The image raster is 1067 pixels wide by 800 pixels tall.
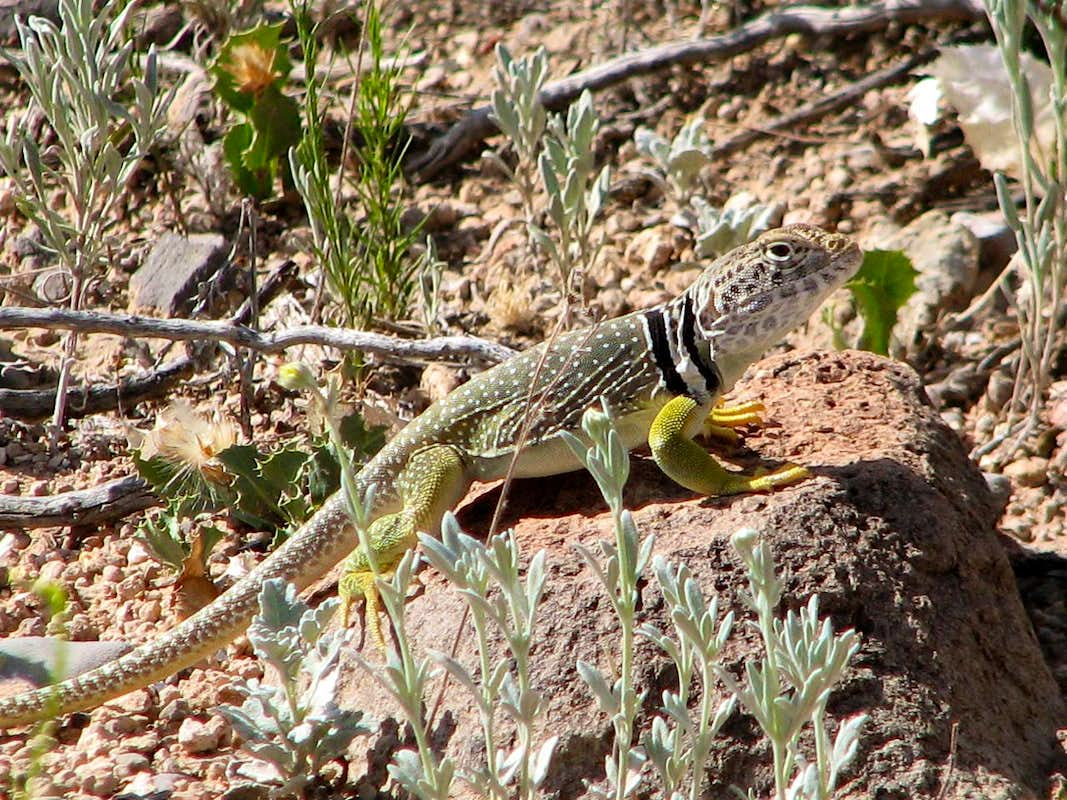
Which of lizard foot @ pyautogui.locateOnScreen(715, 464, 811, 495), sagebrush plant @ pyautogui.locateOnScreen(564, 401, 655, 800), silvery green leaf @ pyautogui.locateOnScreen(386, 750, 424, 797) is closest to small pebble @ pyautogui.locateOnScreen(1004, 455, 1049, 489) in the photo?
lizard foot @ pyautogui.locateOnScreen(715, 464, 811, 495)

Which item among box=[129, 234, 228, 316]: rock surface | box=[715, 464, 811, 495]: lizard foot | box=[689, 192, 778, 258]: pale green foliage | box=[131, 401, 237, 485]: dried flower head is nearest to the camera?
box=[715, 464, 811, 495]: lizard foot

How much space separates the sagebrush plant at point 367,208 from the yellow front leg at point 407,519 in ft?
5.07

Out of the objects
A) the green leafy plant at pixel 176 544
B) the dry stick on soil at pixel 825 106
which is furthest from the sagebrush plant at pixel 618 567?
the dry stick on soil at pixel 825 106

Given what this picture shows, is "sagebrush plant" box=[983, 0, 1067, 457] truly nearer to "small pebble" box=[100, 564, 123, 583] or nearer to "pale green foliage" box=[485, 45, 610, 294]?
"pale green foliage" box=[485, 45, 610, 294]

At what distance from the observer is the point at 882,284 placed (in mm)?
5703

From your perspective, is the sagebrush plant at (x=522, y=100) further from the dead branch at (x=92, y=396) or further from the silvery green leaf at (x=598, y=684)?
the silvery green leaf at (x=598, y=684)

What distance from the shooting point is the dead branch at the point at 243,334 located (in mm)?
4648

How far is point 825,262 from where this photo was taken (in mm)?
4191

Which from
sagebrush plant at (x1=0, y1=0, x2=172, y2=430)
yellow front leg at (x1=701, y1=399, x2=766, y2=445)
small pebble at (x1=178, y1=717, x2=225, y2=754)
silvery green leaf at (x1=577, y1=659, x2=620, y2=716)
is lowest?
small pebble at (x1=178, y1=717, x2=225, y2=754)

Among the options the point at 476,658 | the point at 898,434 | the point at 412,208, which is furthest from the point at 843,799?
the point at 412,208

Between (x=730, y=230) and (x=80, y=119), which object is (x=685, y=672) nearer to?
(x=730, y=230)

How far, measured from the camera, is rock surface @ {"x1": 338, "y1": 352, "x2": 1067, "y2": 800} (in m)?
3.51

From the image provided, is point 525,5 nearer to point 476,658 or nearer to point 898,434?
point 898,434

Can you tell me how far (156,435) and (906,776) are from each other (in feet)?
9.78
